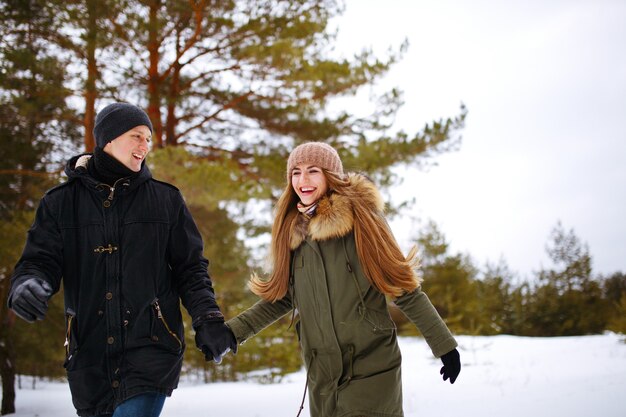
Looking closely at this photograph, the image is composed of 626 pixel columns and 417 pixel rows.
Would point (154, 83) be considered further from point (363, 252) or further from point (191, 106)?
point (363, 252)

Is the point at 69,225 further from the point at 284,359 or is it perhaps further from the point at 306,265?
the point at 284,359

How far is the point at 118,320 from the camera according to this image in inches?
108

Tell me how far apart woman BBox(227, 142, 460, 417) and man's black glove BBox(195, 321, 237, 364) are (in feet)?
0.73

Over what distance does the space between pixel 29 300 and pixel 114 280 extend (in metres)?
0.39

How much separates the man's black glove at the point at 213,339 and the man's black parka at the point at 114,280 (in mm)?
80

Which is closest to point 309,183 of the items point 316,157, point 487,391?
point 316,157

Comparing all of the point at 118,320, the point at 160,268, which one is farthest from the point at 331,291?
the point at 118,320

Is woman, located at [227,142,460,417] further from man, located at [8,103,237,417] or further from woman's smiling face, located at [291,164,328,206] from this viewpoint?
man, located at [8,103,237,417]

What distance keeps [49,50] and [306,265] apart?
9.26 metres

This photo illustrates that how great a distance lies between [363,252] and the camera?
3.21 metres

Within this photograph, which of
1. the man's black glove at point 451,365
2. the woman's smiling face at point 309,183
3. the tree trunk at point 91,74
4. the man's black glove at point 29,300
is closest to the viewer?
the man's black glove at point 29,300

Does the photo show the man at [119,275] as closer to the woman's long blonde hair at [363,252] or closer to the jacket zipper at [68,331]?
the jacket zipper at [68,331]

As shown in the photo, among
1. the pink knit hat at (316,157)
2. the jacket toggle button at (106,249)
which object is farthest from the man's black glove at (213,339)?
the pink knit hat at (316,157)

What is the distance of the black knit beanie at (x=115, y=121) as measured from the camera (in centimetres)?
307
